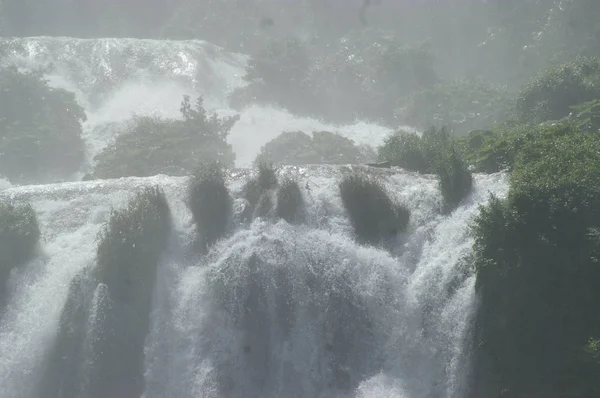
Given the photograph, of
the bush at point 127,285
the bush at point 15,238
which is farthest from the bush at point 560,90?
the bush at point 15,238

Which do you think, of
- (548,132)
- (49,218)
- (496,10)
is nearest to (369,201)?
(548,132)

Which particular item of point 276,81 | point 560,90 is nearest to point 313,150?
point 560,90

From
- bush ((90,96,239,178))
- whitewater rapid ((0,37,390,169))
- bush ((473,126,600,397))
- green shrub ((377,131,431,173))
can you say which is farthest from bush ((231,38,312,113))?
bush ((473,126,600,397))

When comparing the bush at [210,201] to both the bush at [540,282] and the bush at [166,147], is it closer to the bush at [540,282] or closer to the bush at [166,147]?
the bush at [540,282]

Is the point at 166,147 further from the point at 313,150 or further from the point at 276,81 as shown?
the point at 276,81

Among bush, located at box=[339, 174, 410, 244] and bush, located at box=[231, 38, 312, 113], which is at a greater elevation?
bush, located at box=[231, 38, 312, 113]

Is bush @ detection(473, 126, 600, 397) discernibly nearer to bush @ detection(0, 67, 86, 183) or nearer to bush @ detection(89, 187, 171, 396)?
bush @ detection(89, 187, 171, 396)
